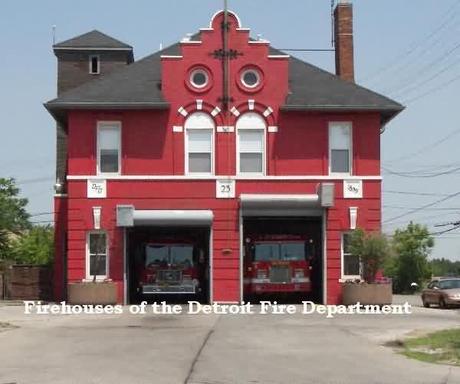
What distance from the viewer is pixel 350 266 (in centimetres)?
3428

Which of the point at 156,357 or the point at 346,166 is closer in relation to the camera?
the point at 156,357

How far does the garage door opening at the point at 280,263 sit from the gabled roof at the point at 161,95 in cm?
442

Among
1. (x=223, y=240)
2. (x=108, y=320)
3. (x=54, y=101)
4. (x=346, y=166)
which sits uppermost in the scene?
(x=54, y=101)

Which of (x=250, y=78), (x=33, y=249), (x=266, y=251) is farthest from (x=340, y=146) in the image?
(x=33, y=249)

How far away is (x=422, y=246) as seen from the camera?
→ 206 feet

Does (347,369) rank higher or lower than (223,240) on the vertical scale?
lower

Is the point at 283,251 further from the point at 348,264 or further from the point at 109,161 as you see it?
the point at 109,161

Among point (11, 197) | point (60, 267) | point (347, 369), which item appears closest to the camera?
point (347, 369)

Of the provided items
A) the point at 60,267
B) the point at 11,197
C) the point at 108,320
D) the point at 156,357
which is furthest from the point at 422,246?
the point at 156,357

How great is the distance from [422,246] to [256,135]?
1240 inches

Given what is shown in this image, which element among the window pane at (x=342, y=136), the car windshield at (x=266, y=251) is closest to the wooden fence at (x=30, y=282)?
the car windshield at (x=266, y=251)

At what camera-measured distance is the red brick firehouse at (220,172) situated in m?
33.7

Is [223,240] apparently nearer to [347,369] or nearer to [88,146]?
[88,146]

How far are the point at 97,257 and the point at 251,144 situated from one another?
7.11 metres
